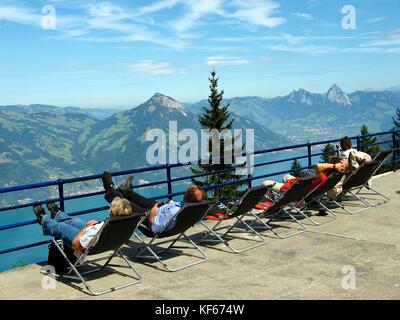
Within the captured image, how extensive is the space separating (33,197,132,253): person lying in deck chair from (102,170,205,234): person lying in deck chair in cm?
59

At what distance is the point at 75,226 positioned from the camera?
6008 millimetres

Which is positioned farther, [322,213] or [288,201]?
[322,213]

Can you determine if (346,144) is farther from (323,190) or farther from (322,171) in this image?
(323,190)

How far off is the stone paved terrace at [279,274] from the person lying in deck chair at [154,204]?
550mm

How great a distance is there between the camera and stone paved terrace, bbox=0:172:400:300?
514cm

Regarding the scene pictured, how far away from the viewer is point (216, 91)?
6444cm

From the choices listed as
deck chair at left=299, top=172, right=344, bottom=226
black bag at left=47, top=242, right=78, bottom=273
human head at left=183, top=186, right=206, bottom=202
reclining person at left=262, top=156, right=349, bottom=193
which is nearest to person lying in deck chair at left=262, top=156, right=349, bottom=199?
reclining person at left=262, top=156, right=349, bottom=193

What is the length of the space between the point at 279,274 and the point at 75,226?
8.32 ft

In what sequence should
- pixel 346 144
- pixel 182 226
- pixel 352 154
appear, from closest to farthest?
pixel 182 226, pixel 352 154, pixel 346 144

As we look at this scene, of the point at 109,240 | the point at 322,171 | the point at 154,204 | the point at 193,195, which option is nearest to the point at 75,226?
the point at 109,240

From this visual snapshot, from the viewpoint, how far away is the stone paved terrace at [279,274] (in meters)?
5.14

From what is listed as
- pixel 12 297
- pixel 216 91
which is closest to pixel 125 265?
pixel 12 297

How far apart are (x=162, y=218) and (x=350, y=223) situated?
3514 millimetres
